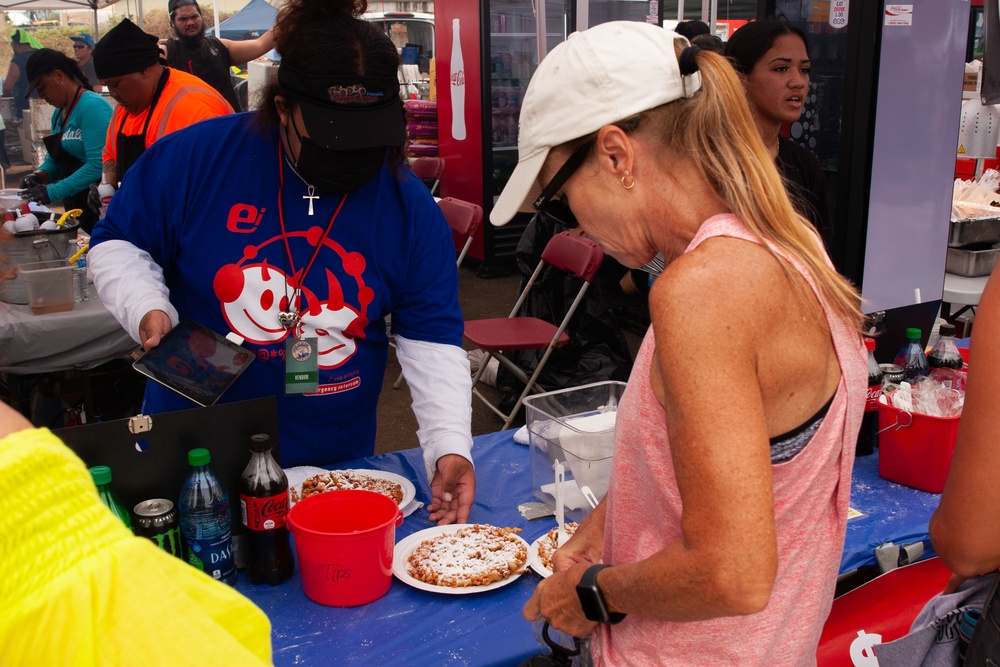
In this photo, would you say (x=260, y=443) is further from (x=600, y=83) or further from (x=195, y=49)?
(x=195, y=49)

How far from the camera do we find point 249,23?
1518cm

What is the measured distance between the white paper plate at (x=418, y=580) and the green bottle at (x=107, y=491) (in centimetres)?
53

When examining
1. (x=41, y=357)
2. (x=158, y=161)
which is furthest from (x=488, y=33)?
(x=158, y=161)

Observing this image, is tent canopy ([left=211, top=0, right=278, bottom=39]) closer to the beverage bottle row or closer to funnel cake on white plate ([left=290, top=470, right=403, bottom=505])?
funnel cake on white plate ([left=290, top=470, right=403, bottom=505])

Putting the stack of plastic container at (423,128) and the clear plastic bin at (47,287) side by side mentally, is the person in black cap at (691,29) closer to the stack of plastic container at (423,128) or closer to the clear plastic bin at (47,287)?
the clear plastic bin at (47,287)

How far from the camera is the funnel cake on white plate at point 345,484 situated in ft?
6.49

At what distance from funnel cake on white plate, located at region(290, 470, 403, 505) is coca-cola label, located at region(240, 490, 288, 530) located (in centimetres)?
28

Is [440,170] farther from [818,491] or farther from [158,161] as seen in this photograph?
[818,491]

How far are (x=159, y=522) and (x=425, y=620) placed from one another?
1.73ft

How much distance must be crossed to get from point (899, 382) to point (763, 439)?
161cm

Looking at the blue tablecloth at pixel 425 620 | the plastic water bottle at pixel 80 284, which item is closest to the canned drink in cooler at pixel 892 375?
the blue tablecloth at pixel 425 620

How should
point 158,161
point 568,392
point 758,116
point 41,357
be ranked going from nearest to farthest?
point 158,161 < point 568,392 < point 758,116 < point 41,357

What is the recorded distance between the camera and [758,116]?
3.55 metres

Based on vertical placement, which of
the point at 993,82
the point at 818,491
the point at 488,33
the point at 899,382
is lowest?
the point at 899,382
